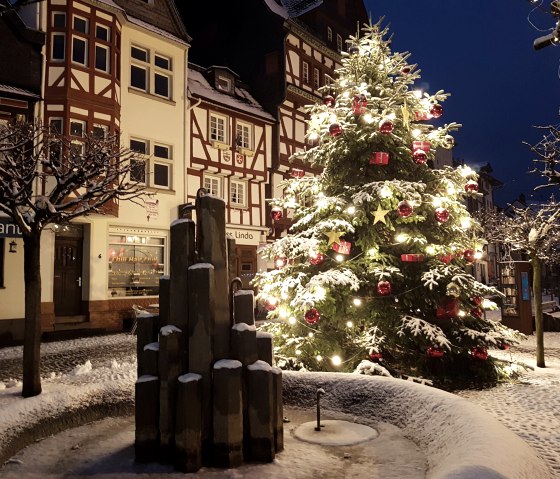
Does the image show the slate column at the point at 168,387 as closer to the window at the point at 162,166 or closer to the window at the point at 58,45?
the window at the point at 58,45

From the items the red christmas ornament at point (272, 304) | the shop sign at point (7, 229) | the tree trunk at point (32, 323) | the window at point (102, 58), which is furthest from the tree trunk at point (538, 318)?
the window at point (102, 58)

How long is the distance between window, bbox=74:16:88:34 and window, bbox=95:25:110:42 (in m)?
0.36

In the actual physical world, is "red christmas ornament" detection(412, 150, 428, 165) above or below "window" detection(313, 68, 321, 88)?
below

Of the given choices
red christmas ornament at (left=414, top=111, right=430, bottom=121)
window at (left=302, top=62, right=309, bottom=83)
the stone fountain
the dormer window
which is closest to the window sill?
the dormer window

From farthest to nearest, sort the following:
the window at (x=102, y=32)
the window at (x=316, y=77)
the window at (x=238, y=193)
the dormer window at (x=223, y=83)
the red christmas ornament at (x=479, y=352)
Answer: the window at (x=316, y=77) < the dormer window at (x=223, y=83) < the window at (x=238, y=193) < the window at (x=102, y=32) < the red christmas ornament at (x=479, y=352)

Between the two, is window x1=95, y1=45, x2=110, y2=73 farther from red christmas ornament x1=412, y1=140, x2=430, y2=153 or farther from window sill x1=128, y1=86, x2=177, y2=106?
red christmas ornament x1=412, y1=140, x2=430, y2=153

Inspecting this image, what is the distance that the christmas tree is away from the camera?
24.9 feet

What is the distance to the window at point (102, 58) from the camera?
55.7 ft

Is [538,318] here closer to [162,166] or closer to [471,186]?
[471,186]

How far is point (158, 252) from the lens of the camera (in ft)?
62.6

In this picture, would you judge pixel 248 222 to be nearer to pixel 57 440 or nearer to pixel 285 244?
pixel 285 244

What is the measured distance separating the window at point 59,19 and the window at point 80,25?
1.21 ft

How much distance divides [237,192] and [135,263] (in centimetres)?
672

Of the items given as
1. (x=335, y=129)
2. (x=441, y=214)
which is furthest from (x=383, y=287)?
(x=335, y=129)
